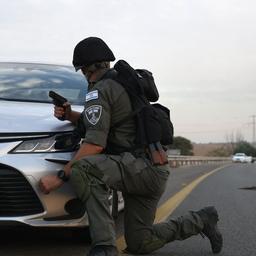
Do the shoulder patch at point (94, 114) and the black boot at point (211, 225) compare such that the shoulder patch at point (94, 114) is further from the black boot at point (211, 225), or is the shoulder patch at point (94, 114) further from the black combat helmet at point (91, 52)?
the black boot at point (211, 225)

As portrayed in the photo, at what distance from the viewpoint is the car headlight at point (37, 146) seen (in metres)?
4.12

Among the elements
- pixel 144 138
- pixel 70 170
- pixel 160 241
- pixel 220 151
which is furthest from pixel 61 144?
pixel 220 151

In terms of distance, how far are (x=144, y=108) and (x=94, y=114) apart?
40cm

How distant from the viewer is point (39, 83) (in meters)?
5.61

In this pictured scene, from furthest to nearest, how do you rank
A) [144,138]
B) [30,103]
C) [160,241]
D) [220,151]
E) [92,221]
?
1. [220,151]
2. [30,103]
3. [160,241]
4. [144,138]
5. [92,221]

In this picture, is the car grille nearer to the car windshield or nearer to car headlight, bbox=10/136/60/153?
car headlight, bbox=10/136/60/153

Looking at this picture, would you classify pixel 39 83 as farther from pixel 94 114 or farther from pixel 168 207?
pixel 168 207

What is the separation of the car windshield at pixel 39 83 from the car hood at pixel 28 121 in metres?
0.54

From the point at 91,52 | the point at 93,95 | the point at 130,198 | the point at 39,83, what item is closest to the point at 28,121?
the point at 93,95

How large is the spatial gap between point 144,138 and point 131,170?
0.25 meters

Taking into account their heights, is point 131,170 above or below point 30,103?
below

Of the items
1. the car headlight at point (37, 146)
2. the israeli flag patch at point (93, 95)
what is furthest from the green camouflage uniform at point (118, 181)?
the car headlight at point (37, 146)

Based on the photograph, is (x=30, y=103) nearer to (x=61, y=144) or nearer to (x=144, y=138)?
(x=61, y=144)

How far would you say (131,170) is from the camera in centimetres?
411
